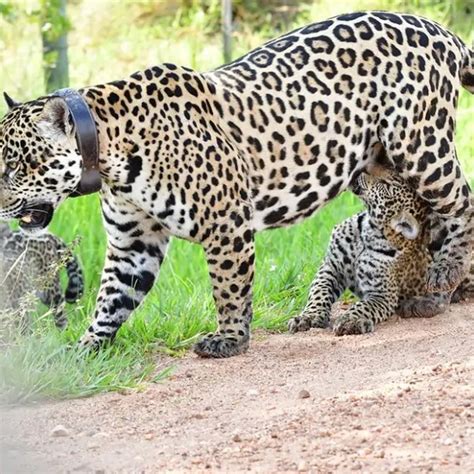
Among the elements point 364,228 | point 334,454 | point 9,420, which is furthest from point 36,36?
point 334,454

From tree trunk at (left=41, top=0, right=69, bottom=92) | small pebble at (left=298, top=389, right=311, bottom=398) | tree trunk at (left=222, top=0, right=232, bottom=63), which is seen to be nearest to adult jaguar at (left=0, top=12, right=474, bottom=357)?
small pebble at (left=298, top=389, right=311, bottom=398)

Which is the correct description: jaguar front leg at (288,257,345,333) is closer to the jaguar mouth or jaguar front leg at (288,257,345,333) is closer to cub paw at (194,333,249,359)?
cub paw at (194,333,249,359)

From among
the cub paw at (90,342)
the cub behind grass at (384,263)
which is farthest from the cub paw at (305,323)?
the cub paw at (90,342)

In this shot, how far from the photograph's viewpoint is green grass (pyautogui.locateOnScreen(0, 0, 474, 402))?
22.7ft

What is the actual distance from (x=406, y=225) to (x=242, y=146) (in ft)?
4.15

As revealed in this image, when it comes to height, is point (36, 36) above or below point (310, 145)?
below

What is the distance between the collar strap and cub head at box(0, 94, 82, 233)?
32 mm

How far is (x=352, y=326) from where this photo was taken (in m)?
7.75

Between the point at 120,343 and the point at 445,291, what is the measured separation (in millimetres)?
2033

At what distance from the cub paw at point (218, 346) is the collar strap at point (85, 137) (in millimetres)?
1101

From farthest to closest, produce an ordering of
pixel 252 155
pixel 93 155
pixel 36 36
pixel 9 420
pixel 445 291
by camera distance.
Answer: pixel 36 36, pixel 445 291, pixel 252 155, pixel 93 155, pixel 9 420

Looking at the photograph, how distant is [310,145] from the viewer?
24.9 feet

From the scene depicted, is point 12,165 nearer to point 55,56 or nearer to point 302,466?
point 302,466

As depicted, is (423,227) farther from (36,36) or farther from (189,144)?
(36,36)
